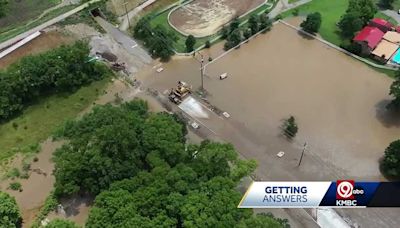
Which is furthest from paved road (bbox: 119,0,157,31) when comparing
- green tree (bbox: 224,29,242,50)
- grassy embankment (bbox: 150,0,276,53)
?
green tree (bbox: 224,29,242,50)

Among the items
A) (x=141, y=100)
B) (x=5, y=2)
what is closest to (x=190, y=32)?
(x=141, y=100)

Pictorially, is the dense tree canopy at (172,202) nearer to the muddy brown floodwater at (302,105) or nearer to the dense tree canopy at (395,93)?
the muddy brown floodwater at (302,105)

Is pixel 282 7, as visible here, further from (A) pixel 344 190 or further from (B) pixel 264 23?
(A) pixel 344 190

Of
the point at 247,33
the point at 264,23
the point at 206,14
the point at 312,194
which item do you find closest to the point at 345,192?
the point at 312,194

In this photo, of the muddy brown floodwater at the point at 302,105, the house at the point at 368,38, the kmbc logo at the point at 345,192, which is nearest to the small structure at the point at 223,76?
the muddy brown floodwater at the point at 302,105

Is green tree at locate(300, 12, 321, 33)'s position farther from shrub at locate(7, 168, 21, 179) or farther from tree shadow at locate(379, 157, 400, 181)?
shrub at locate(7, 168, 21, 179)

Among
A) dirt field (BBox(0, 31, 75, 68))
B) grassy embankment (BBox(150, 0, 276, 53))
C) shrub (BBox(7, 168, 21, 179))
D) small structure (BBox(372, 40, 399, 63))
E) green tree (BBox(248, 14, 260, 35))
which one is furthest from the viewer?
green tree (BBox(248, 14, 260, 35))
